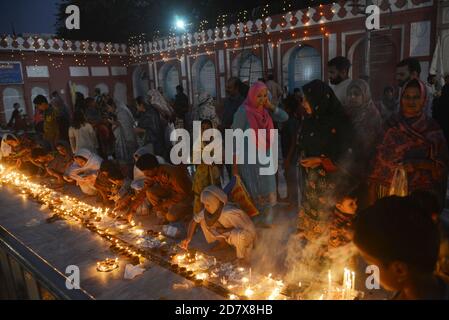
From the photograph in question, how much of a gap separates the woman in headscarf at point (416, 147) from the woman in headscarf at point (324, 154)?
1.07 feet

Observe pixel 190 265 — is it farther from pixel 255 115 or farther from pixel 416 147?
pixel 416 147

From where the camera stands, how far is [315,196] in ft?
10.3

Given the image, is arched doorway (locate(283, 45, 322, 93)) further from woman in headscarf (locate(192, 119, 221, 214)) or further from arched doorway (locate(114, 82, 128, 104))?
arched doorway (locate(114, 82, 128, 104))

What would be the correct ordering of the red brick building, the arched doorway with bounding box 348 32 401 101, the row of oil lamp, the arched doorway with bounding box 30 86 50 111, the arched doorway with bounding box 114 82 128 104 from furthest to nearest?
the arched doorway with bounding box 114 82 128 104 → the arched doorway with bounding box 30 86 50 111 → the arched doorway with bounding box 348 32 401 101 → the red brick building → the row of oil lamp

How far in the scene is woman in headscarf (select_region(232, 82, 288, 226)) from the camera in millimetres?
3912

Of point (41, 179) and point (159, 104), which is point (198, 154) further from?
point (41, 179)

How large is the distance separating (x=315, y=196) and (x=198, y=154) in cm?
156

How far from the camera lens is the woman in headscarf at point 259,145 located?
3912 millimetres

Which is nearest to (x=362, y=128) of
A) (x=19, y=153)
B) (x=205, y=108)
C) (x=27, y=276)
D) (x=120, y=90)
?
(x=205, y=108)

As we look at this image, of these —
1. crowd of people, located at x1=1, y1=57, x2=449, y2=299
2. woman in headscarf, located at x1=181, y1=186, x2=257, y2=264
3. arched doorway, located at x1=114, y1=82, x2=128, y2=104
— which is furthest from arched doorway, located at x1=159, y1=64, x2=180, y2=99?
woman in headscarf, located at x1=181, y1=186, x2=257, y2=264

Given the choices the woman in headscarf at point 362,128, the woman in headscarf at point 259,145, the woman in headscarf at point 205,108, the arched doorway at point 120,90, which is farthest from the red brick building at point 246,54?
the woman in headscarf at point 362,128

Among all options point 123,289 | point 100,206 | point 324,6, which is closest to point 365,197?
point 123,289

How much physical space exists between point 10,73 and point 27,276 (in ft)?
44.3

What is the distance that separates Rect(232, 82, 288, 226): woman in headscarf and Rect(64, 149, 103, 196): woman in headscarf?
2.59 m
